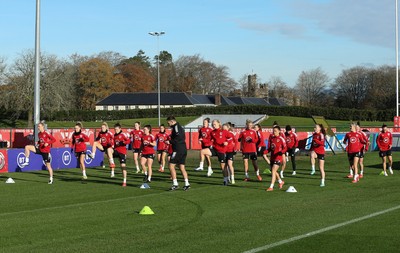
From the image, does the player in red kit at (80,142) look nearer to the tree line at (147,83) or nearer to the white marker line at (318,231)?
the white marker line at (318,231)

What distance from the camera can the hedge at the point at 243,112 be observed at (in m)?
86.9

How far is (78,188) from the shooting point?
18672 mm

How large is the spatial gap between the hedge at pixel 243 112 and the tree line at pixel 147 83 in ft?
11.0

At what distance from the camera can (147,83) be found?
14388 centimetres

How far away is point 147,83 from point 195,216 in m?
133

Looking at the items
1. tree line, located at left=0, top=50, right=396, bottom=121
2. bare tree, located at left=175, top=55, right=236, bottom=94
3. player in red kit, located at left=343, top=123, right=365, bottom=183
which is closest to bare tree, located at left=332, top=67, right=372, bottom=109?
tree line, located at left=0, top=50, right=396, bottom=121

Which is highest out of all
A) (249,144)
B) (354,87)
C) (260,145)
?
(354,87)

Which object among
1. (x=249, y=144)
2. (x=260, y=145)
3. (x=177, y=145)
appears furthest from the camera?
(x=260, y=145)

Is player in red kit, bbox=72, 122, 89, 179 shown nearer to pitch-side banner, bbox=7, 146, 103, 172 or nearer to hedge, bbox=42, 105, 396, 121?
pitch-side banner, bbox=7, 146, 103, 172

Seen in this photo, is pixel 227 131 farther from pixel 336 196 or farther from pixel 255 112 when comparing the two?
pixel 255 112

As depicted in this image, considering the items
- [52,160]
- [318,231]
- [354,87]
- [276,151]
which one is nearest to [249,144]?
[276,151]

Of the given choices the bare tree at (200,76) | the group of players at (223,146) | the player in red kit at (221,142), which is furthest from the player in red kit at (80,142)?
the bare tree at (200,76)

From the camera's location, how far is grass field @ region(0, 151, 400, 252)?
9.32m

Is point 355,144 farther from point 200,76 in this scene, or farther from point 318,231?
point 200,76
